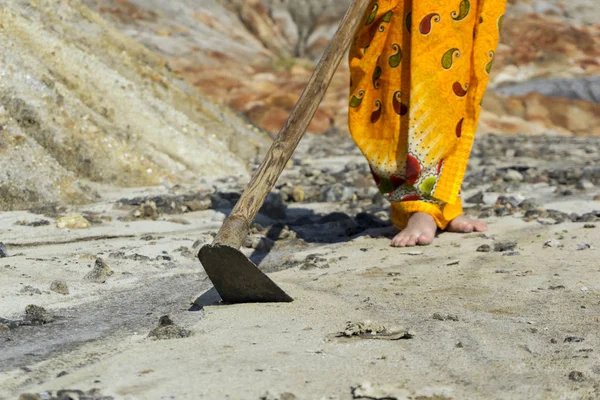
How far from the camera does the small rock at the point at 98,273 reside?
2.50 metres

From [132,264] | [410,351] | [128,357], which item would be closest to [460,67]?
[132,264]

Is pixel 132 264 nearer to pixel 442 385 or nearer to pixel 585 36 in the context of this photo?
pixel 442 385

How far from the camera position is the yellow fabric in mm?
3135

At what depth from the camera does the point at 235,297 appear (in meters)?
2.18

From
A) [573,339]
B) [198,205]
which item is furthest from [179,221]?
[573,339]

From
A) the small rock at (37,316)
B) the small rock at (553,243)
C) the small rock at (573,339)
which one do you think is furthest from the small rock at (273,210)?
the small rock at (573,339)

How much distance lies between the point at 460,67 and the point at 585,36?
14462 mm

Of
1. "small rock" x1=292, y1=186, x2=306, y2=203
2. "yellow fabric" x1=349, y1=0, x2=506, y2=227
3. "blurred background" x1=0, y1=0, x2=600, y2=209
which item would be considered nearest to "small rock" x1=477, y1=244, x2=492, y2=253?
"yellow fabric" x1=349, y1=0, x2=506, y2=227

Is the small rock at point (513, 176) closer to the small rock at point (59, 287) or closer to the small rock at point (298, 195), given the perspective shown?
the small rock at point (298, 195)

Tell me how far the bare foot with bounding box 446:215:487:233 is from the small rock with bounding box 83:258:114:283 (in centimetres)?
148

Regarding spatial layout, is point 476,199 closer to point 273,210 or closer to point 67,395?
point 273,210

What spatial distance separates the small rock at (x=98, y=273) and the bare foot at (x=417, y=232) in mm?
1113

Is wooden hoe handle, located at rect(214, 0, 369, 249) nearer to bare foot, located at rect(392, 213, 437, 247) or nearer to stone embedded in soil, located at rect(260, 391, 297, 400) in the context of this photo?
stone embedded in soil, located at rect(260, 391, 297, 400)

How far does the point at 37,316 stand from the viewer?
6.69ft
